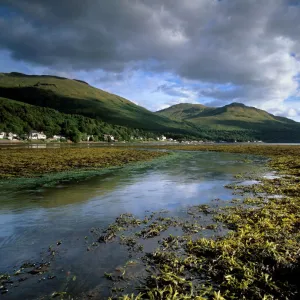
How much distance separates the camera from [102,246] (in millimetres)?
8891

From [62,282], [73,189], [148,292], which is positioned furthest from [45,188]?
[148,292]

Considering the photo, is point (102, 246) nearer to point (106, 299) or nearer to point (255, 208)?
point (106, 299)

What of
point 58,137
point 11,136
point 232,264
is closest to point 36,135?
point 58,137

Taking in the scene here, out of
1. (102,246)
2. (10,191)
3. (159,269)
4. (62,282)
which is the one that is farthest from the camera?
(10,191)

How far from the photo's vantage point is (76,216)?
1226 cm

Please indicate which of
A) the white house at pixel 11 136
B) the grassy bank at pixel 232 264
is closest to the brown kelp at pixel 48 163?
the grassy bank at pixel 232 264

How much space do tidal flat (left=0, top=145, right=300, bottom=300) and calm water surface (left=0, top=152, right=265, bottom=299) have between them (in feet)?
0.13

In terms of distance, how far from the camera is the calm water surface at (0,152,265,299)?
22.9 feet

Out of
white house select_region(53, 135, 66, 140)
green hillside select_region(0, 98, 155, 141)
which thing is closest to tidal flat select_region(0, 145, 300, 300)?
green hillside select_region(0, 98, 155, 141)

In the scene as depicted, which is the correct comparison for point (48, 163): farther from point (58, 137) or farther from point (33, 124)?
point (33, 124)

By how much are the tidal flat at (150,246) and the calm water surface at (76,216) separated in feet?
0.13

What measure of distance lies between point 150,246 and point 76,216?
4.86 meters

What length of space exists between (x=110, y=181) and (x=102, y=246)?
13.5 m

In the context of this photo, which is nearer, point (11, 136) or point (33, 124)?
point (11, 136)
